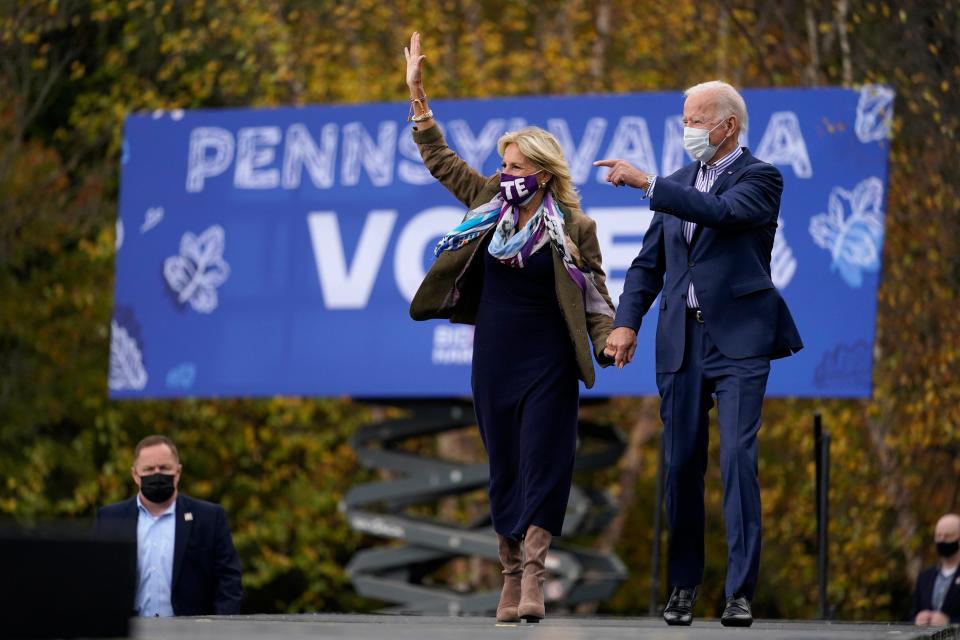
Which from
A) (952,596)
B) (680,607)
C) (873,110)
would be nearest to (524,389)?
(680,607)

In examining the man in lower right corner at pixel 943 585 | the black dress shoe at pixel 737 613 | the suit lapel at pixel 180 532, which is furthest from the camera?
the man in lower right corner at pixel 943 585

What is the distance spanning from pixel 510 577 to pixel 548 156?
1544mm

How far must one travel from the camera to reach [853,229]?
1355cm

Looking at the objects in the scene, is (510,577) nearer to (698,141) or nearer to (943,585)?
(698,141)

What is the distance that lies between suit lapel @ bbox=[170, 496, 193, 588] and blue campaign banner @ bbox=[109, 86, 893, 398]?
495 centimetres

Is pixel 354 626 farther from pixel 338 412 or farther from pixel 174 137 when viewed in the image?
pixel 338 412

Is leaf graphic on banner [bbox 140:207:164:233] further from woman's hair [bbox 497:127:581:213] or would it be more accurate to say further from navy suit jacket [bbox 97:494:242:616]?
woman's hair [bbox 497:127:581:213]

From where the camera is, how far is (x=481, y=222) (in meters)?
7.55

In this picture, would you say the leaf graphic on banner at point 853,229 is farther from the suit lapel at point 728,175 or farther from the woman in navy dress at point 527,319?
the suit lapel at point 728,175

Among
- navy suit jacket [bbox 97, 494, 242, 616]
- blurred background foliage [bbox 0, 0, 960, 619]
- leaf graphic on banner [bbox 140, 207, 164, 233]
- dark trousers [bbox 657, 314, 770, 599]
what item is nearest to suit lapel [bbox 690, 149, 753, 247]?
dark trousers [bbox 657, 314, 770, 599]

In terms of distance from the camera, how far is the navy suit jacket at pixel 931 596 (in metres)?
12.2

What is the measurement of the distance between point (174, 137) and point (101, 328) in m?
7.92

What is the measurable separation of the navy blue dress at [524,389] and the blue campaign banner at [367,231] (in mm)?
5874

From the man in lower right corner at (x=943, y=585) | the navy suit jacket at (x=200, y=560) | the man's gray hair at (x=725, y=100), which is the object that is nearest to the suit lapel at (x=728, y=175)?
the man's gray hair at (x=725, y=100)
